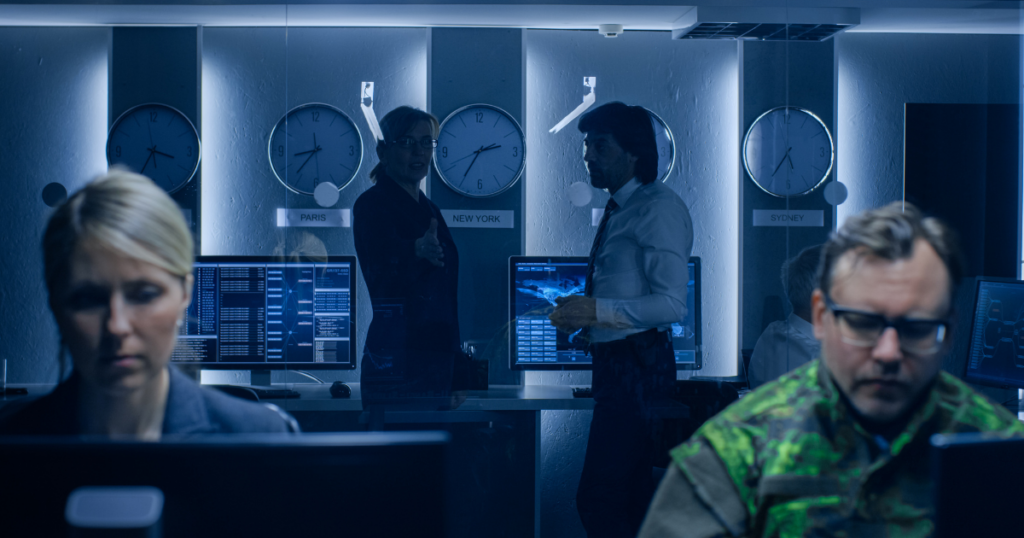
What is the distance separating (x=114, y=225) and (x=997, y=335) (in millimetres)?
2955

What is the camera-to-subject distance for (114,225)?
1.23 metres

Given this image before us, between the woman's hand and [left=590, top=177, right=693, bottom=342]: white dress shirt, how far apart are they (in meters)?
0.66

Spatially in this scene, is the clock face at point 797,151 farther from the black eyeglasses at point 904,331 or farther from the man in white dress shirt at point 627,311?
the black eyeglasses at point 904,331

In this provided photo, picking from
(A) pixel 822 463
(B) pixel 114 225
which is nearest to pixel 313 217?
(B) pixel 114 225

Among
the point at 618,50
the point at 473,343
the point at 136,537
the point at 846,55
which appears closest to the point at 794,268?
the point at 846,55

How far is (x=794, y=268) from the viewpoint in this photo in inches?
116

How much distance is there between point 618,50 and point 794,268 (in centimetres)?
113

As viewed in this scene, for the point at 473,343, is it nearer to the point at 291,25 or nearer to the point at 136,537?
the point at 291,25

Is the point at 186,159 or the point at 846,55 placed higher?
the point at 846,55

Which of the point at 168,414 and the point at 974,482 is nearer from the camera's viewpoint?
the point at 974,482

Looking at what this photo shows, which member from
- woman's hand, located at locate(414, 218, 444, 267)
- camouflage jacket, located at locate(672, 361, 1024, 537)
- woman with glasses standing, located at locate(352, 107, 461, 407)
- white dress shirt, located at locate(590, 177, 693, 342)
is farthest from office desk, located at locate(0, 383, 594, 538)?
camouflage jacket, located at locate(672, 361, 1024, 537)

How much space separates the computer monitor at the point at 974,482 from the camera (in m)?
0.80

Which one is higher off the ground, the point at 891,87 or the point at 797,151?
the point at 891,87

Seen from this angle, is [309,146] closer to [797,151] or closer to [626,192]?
[626,192]
